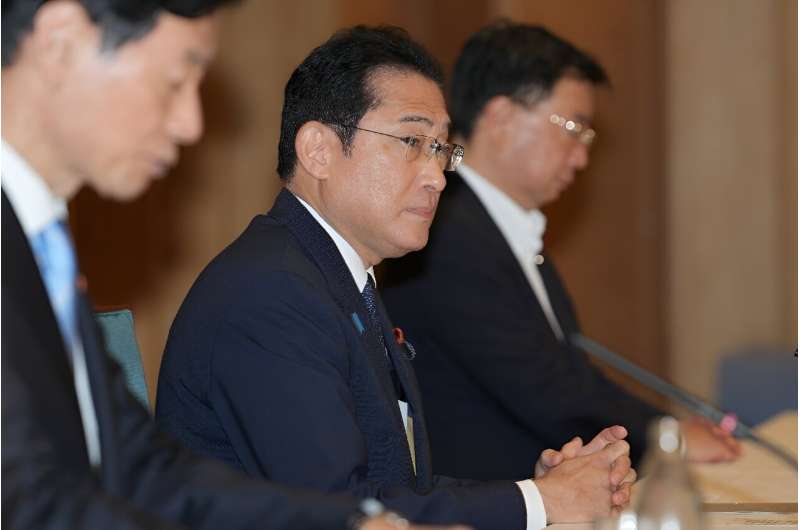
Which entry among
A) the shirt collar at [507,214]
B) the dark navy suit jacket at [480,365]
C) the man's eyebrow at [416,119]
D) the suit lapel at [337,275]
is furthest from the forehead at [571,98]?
the suit lapel at [337,275]

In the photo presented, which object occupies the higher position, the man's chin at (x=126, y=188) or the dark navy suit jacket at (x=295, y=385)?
the man's chin at (x=126, y=188)

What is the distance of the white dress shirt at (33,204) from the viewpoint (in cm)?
142

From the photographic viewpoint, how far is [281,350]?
1.90 meters

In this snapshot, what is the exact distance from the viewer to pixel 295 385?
73.3 inches

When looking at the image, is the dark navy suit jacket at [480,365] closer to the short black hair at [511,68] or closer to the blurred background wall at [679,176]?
the short black hair at [511,68]

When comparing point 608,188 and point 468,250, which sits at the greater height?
point 468,250

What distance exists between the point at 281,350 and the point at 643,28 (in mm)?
3851

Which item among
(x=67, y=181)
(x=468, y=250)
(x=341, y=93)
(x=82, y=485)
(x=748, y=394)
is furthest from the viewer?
(x=748, y=394)

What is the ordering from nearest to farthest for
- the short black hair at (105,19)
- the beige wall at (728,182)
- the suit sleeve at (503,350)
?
1. the short black hair at (105,19)
2. the suit sleeve at (503,350)
3. the beige wall at (728,182)

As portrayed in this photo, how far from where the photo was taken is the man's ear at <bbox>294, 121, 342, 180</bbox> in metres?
2.30

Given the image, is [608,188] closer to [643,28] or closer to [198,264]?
[643,28]

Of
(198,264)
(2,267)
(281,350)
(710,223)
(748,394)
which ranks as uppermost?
(2,267)

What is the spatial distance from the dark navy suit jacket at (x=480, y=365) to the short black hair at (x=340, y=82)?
2.58 ft

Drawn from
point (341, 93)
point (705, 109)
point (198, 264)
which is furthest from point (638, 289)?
point (341, 93)
